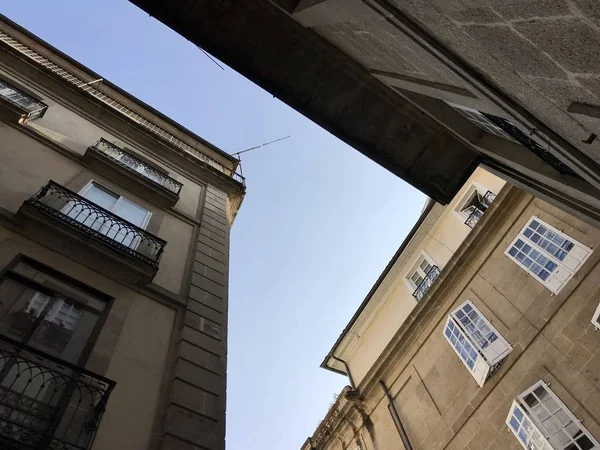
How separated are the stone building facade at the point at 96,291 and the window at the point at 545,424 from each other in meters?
6.05

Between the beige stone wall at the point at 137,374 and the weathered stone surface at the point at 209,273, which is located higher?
the weathered stone surface at the point at 209,273

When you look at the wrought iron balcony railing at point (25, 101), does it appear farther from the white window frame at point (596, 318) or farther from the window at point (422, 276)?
the white window frame at point (596, 318)

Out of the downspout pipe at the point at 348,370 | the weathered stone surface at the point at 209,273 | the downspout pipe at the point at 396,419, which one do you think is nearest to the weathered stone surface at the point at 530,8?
the weathered stone surface at the point at 209,273

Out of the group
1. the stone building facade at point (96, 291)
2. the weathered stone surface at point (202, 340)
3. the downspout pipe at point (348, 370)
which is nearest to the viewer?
the stone building facade at point (96, 291)

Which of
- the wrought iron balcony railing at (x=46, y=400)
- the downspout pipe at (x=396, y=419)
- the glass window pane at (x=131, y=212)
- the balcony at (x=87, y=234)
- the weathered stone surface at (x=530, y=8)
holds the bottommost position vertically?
the downspout pipe at (x=396, y=419)

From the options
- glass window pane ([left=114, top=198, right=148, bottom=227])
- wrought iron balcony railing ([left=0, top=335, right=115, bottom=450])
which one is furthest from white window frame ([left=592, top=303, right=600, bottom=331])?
glass window pane ([left=114, top=198, right=148, bottom=227])

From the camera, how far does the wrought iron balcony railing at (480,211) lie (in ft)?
41.0

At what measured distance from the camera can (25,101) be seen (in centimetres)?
938

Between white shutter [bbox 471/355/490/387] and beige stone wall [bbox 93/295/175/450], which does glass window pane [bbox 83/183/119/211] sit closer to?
beige stone wall [bbox 93/295/175/450]

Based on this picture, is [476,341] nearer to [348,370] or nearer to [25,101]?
[348,370]

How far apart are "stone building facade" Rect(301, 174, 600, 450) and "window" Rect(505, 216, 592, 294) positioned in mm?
25

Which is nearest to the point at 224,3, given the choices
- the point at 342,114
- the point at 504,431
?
the point at 342,114

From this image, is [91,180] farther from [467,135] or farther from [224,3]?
[467,135]

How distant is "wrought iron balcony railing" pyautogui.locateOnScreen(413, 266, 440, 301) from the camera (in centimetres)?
1326
